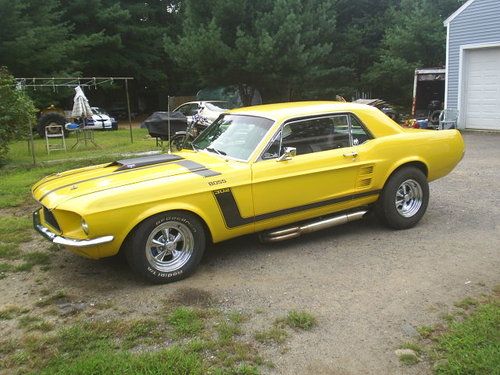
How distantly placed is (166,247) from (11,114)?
8.87m

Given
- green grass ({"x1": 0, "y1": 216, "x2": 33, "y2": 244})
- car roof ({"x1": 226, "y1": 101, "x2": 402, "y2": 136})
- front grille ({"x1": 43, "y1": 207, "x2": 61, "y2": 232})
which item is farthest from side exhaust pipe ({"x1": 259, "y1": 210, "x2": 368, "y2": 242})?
green grass ({"x1": 0, "y1": 216, "x2": 33, "y2": 244})

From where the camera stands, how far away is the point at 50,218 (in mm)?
4738

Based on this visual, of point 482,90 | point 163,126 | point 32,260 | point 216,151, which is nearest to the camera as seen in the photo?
point 32,260

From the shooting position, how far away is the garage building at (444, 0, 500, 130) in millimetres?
15562

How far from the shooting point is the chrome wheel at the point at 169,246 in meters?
4.55

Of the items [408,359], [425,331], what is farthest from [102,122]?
[408,359]

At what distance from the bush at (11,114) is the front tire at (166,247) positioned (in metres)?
8.38

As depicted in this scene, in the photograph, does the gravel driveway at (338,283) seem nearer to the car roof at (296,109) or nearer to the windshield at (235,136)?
the windshield at (235,136)

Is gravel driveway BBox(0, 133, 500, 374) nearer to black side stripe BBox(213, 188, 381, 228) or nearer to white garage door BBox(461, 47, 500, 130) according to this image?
black side stripe BBox(213, 188, 381, 228)

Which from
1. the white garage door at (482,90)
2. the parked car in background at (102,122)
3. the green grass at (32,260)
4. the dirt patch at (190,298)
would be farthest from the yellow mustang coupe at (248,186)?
the parked car in background at (102,122)

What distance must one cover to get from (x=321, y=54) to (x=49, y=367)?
21.9 meters

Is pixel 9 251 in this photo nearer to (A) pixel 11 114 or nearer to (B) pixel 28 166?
(B) pixel 28 166

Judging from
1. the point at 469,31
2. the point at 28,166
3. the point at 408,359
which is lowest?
the point at 408,359

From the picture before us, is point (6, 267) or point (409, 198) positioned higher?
point (409, 198)
